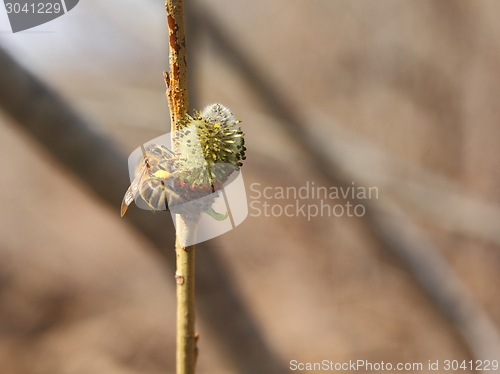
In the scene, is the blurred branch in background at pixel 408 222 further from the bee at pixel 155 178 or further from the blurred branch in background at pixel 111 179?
the bee at pixel 155 178

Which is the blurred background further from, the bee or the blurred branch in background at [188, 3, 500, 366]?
the bee

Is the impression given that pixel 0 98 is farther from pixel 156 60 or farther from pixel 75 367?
pixel 75 367

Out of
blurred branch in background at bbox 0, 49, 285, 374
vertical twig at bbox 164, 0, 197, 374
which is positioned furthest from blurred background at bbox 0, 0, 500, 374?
vertical twig at bbox 164, 0, 197, 374

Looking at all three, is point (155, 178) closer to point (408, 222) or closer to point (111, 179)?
point (111, 179)

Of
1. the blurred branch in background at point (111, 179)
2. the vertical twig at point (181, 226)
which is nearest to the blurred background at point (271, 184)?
the blurred branch in background at point (111, 179)

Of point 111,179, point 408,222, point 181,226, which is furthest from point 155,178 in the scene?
point 408,222

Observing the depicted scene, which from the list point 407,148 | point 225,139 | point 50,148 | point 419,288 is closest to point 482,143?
point 407,148
